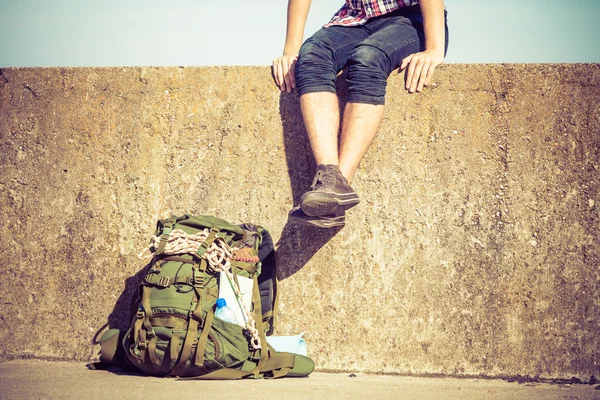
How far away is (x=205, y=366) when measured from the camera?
2.84 m

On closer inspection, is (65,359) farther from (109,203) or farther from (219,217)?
(219,217)

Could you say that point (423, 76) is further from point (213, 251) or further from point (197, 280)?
point (197, 280)

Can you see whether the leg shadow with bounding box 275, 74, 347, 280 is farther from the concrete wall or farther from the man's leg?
the man's leg

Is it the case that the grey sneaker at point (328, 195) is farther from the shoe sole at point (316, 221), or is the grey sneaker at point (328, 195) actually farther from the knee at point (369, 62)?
the knee at point (369, 62)

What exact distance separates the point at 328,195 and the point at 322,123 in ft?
1.65

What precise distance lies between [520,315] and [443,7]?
171cm

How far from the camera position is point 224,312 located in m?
2.96

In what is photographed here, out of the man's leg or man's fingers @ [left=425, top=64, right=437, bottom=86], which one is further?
man's fingers @ [left=425, top=64, right=437, bottom=86]

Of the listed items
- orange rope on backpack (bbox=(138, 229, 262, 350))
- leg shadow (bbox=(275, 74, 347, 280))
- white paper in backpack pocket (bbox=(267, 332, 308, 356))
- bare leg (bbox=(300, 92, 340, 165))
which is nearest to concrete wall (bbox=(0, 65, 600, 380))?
leg shadow (bbox=(275, 74, 347, 280))

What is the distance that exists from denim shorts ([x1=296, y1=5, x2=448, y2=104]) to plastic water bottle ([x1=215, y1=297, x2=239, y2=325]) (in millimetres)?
1185

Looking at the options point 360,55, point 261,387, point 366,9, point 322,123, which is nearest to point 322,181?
point 322,123

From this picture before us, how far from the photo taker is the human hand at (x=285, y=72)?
3.49m

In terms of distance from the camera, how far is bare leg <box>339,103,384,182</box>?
324cm

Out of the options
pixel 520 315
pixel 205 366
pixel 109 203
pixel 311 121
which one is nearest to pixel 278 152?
pixel 311 121
